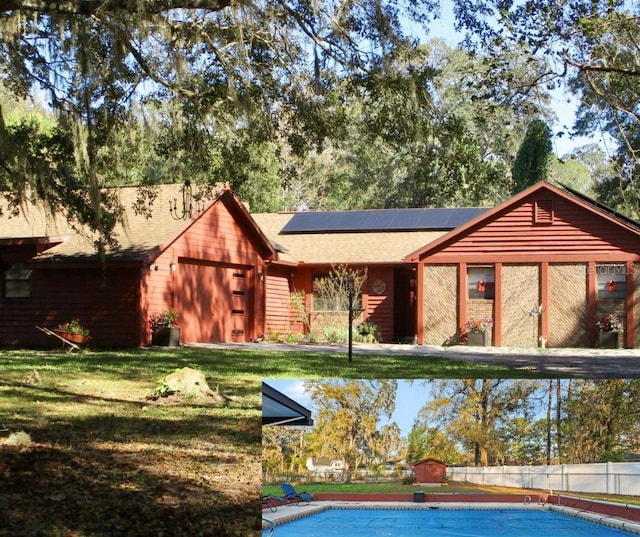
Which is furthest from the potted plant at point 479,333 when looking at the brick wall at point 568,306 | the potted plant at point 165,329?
the potted plant at point 165,329

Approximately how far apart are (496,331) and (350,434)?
20327mm

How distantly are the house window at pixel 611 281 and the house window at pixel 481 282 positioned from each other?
2.78 m

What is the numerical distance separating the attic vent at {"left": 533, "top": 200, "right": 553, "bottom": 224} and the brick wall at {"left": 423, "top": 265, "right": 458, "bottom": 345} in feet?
8.45

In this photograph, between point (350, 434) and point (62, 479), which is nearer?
point (350, 434)

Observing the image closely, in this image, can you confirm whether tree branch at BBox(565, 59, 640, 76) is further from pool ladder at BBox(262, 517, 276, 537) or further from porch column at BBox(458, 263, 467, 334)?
porch column at BBox(458, 263, 467, 334)

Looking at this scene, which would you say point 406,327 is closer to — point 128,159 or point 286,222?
point 286,222

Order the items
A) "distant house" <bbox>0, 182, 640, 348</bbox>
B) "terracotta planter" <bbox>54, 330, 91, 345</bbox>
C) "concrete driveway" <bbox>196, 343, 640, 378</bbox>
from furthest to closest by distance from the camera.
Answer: "distant house" <bbox>0, 182, 640, 348</bbox>
"terracotta planter" <bbox>54, 330, 91, 345</bbox>
"concrete driveway" <bbox>196, 343, 640, 378</bbox>

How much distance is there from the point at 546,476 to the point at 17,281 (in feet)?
64.2

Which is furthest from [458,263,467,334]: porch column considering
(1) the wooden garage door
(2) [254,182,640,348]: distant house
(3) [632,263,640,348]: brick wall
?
(1) the wooden garage door

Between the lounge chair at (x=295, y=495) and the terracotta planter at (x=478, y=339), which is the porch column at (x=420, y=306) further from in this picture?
the lounge chair at (x=295, y=495)

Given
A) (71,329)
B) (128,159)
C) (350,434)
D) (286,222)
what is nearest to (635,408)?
(350,434)

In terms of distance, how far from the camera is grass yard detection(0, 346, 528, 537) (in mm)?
4926

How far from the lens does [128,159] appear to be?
1583cm

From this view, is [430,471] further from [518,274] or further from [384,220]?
[384,220]
